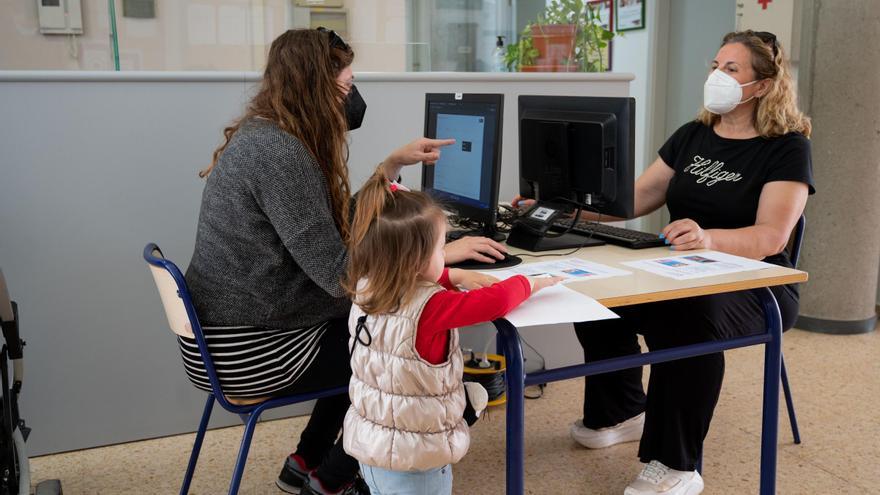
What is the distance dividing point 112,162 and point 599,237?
4.66 feet

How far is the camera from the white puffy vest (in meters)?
1.53

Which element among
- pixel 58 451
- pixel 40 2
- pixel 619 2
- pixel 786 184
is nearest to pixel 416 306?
pixel 786 184

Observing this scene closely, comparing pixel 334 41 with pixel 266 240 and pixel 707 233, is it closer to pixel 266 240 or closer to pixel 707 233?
pixel 266 240

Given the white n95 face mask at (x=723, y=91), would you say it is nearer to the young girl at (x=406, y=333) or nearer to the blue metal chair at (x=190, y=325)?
the young girl at (x=406, y=333)

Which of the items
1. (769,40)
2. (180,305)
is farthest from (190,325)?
(769,40)

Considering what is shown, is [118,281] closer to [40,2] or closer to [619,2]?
[40,2]

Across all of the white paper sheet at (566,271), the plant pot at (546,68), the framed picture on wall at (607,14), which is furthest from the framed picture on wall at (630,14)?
the white paper sheet at (566,271)

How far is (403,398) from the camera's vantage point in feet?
5.10

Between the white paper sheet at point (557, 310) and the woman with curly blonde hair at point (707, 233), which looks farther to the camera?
the woman with curly blonde hair at point (707, 233)

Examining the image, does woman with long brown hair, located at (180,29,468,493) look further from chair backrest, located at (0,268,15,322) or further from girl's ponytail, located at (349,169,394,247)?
chair backrest, located at (0,268,15,322)

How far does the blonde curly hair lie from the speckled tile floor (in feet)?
3.08

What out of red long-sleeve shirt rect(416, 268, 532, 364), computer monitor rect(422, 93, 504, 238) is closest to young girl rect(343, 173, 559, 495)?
red long-sleeve shirt rect(416, 268, 532, 364)

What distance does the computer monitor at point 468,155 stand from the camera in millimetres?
2129

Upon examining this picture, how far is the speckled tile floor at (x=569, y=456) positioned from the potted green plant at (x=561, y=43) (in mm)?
1190
